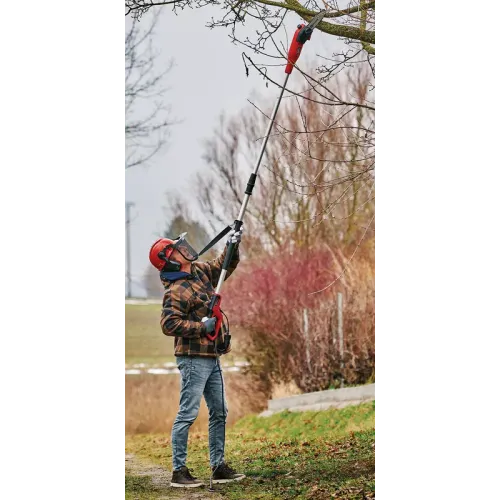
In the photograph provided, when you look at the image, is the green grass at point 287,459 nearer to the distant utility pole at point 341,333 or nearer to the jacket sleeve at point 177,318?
the jacket sleeve at point 177,318

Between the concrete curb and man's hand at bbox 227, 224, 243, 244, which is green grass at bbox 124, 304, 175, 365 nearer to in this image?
man's hand at bbox 227, 224, 243, 244

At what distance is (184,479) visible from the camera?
137 inches

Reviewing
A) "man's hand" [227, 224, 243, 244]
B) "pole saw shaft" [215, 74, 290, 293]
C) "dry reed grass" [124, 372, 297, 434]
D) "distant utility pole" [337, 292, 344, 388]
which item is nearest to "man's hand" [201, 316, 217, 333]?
"pole saw shaft" [215, 74, 290, 293]

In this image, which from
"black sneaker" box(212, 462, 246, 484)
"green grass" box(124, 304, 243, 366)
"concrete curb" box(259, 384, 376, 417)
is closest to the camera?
"black sneaker" box(212, 462, 246, 484)

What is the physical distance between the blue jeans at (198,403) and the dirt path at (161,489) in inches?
4.0

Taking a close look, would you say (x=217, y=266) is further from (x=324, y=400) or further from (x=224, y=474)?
(x=324, y=400)

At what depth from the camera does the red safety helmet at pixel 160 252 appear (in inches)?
138

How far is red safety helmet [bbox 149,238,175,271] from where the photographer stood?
3498 millimetres

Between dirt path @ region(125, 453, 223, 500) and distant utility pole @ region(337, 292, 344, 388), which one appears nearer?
dirt path @ region(125, 453, 223, 500)

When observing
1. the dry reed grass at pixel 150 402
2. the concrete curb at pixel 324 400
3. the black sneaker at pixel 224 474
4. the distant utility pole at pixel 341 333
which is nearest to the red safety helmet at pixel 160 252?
the dry reed grass at pixel 150 402
